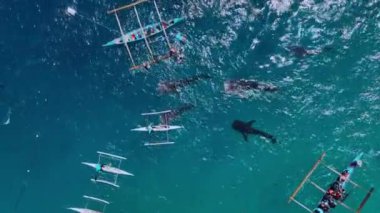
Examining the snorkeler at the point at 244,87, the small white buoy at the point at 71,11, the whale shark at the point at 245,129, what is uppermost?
the snorkeler at the point at 244,87

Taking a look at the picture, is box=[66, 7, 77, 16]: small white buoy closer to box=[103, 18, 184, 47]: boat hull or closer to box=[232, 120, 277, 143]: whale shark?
box=[103, 18, 184, 47]: boat hull

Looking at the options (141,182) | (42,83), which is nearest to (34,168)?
(141,182)

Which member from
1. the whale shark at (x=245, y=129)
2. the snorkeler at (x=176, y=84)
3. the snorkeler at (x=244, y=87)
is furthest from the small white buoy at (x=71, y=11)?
the whale shark at (x=245, y=129)

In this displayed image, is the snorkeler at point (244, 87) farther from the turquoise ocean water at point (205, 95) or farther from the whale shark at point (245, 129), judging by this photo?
the whale shark at point (245, 129)

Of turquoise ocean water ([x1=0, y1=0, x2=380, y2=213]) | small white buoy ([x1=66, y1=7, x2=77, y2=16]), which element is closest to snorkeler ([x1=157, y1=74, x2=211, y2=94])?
turquoise ocean water ([x1=0, y1=0, x2=380, y2=213])

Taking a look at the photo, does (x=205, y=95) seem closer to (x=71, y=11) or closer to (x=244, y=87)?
(x=244, y=87)
